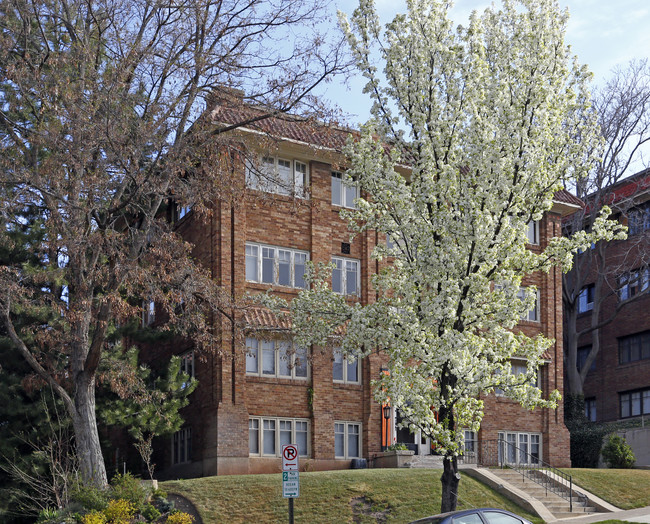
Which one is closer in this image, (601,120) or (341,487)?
(341,487)

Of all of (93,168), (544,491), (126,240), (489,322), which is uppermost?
(93,168)

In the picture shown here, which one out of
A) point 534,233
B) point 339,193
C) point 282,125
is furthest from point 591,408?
point 282,125

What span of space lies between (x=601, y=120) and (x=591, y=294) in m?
9.37

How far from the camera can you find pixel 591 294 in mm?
45938

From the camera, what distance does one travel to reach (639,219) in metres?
41.7

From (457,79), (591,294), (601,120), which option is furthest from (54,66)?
(591,294)

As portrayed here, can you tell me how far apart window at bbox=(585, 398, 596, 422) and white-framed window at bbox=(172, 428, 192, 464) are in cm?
2382

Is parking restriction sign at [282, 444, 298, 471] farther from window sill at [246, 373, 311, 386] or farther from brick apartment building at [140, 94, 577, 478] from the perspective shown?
window sill at [246, 373, 311, 386]

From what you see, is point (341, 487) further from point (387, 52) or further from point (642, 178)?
point (642, 178)

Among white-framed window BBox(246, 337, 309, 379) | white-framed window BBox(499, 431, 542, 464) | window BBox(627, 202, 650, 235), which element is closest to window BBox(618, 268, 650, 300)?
window BBox(627, 202, 650, 235)

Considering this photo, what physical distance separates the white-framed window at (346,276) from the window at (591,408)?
20.1m

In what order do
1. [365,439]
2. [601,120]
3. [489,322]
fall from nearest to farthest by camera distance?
[489,322], [365,439], [601,120]

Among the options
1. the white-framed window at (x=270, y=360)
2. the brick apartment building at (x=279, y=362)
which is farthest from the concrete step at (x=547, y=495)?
the white-framed window at (x=270, y=360)

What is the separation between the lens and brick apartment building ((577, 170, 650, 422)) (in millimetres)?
41312
